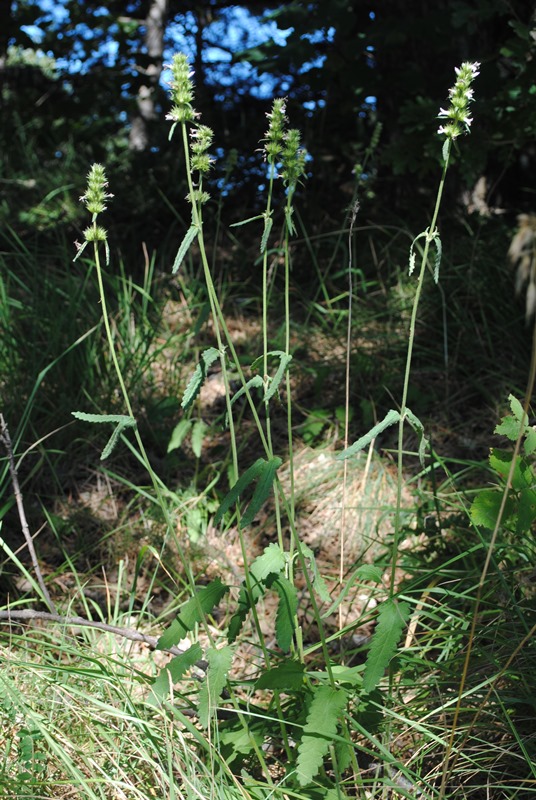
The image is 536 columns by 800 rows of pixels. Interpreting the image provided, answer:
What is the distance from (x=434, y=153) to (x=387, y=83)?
0.87 m

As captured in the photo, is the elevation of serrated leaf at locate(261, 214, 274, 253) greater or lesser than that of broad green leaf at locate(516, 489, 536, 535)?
greater

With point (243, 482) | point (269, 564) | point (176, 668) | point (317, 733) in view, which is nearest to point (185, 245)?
point (243, 482)

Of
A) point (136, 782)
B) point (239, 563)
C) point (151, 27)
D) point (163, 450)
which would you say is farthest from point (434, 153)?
point (151, 27)

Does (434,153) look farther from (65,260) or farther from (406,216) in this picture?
(65,260)

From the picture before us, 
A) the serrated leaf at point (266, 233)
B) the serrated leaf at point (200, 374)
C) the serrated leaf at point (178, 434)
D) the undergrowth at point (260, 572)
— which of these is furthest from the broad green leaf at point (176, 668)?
the serrated leaf at point (178, 434)

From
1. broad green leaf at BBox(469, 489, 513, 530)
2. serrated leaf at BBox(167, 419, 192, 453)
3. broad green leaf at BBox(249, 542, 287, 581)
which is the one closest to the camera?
broad green leaf at BBox(249, 542, 287, 581)

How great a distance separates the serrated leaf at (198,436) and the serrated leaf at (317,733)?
154cm

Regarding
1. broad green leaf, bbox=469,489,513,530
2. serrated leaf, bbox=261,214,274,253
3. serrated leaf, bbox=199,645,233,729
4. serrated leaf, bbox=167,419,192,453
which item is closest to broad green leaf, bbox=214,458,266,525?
serrated leaf, bbox=199,645,233,729

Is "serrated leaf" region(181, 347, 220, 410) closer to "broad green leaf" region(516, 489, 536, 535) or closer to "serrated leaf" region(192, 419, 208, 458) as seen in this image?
"broad green leaf" region(516, 489, 536, 535)

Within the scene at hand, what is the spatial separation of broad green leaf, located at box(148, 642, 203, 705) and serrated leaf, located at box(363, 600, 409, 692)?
0.35 metres

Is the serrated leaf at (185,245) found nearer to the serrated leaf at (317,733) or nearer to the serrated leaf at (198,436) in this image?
the serrated leaf at (317,733)

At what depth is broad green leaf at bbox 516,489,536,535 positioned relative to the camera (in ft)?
5.32

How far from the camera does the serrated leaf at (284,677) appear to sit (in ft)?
4.94

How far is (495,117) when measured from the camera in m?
3.52
